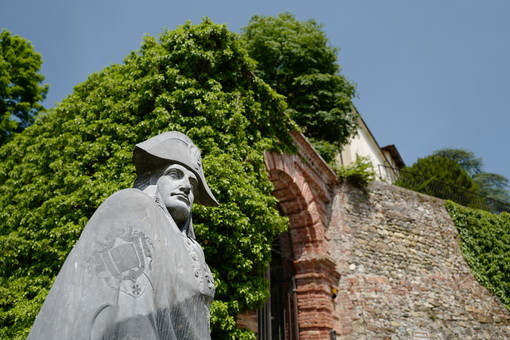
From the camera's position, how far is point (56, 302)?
1384 millimetres

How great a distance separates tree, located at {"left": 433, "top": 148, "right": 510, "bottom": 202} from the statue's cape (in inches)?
1066

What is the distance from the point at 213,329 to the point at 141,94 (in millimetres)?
3893

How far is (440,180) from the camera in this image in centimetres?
1827

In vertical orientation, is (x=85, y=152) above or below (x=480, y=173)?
below

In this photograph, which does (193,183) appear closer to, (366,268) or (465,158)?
(366,268)

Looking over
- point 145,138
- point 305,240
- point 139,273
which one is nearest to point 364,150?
point 305,240

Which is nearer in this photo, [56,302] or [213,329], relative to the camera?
[56,302]

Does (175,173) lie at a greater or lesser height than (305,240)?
lesser

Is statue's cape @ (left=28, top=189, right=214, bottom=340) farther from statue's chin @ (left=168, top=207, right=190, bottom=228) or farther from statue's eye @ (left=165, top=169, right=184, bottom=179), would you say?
statue's eye @ (left=165, top=169, right=184, bottom=179)

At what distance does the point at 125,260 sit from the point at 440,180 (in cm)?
1890

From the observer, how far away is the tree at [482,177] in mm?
25891

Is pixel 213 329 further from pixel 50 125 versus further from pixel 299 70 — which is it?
pixel 299 70

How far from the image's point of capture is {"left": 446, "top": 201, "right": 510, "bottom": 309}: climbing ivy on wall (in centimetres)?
1184

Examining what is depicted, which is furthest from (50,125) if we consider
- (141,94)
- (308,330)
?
(308,330)
